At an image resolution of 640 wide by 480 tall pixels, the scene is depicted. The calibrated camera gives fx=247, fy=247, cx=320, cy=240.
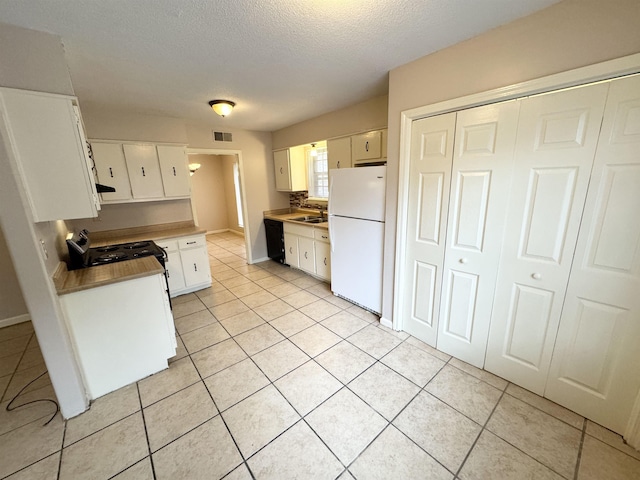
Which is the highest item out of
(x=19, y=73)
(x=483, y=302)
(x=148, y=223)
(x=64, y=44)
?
(x=64, y=44)

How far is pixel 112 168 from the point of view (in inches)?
123

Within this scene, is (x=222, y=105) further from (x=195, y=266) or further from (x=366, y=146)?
(x=195, y=266)

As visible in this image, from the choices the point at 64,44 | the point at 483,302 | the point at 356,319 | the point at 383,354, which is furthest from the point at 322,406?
the point at 64,44

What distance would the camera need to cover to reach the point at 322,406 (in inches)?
67.7

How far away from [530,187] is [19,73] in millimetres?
3203

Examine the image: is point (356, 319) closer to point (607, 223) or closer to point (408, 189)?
point (408, 189)

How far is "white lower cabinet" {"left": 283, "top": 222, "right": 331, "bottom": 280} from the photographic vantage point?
3.64m

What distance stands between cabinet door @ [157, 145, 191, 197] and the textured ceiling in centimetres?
86

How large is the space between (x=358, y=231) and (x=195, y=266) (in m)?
2.40

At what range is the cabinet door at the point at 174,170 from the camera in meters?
3.45

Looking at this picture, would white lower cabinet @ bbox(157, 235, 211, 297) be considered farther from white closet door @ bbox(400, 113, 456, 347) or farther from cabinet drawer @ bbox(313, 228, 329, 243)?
white closet door @ bbox(400, 113, 456, 347)

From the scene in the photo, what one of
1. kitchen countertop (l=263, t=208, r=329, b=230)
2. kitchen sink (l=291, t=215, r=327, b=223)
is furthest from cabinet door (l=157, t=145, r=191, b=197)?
kitchen sink (l=291, t=215, r=327, b=223)

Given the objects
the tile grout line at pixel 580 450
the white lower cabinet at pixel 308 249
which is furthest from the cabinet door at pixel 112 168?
the tile grout line at pixel 580 450

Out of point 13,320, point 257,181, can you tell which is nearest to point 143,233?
point 13,320
